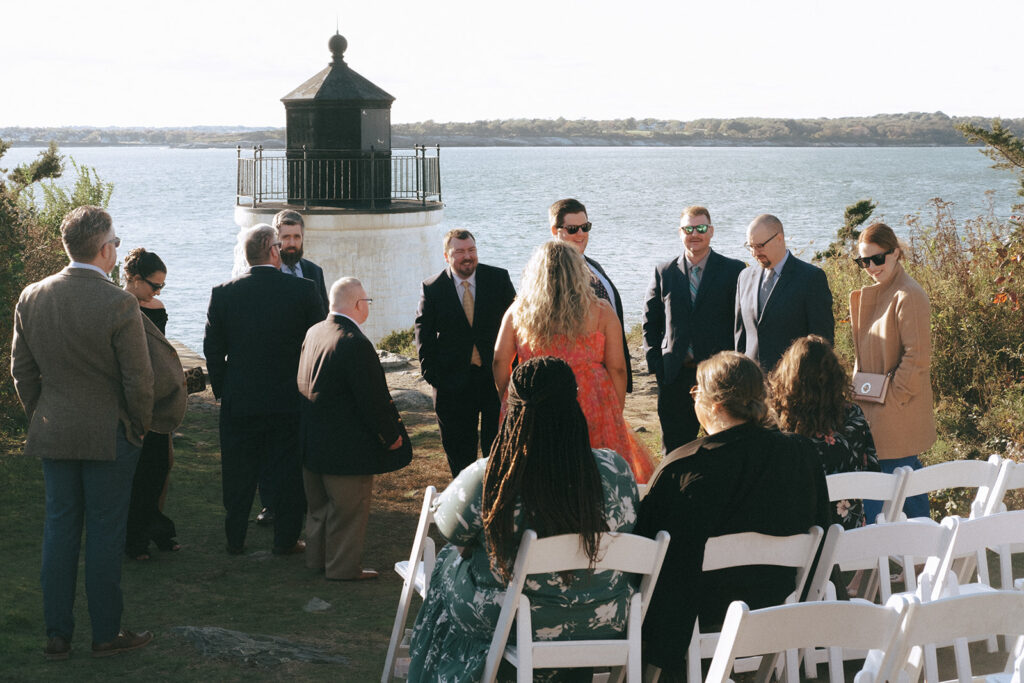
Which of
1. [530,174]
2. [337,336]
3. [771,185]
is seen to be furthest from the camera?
[530,174]

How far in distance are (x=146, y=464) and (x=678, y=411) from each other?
3190 millimetres

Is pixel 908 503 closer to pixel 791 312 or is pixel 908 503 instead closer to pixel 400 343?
pixel 791 312

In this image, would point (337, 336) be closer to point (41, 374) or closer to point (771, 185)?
point (41, 374)

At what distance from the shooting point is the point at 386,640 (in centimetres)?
503

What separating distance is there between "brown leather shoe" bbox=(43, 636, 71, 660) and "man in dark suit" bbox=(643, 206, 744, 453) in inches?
139

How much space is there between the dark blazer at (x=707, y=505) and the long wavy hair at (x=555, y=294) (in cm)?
145

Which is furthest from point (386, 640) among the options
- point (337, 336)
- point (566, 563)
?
point (566, 563)

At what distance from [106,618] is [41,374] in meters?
1.10

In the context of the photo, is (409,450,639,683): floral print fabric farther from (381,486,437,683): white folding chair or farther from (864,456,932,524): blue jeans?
(864,456,932,524): blue jeans

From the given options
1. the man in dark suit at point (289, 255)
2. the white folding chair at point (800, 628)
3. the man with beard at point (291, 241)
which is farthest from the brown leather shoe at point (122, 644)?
the white folding chair at point (800, 628)

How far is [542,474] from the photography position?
346 cm

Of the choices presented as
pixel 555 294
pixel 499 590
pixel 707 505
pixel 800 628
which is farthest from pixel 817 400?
pixel 800 628

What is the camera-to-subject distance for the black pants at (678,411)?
6.65 metres

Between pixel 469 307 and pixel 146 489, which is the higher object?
pixel 469 307
